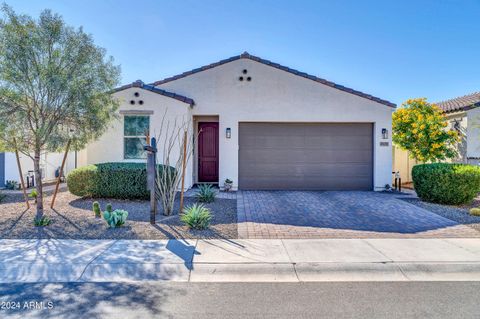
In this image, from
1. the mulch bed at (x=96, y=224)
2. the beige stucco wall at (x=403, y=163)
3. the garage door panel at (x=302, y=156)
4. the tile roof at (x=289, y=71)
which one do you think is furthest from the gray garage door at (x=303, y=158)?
the mulch bed at (x=96, y=224)

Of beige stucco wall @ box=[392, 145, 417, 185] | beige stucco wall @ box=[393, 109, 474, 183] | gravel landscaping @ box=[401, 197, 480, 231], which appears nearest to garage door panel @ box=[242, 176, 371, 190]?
gravel landscaping @ box=[401, 197, 480, 231]

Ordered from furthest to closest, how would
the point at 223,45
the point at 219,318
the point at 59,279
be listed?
the point at 223,45 < the point at 59,279 < the point at 219,318

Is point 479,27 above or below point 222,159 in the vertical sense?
above

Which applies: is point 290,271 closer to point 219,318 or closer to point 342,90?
point 219,318

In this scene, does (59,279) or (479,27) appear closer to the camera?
(59,279)

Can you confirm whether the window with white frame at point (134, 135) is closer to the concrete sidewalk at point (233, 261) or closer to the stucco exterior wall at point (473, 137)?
the concrete sidewalk at point (233, 261)

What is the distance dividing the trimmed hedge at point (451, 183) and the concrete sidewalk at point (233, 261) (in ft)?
12.6

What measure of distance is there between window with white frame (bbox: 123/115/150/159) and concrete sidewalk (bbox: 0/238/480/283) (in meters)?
5.77

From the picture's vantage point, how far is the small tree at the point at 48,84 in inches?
229

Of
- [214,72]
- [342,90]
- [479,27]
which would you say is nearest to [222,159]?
[214,72]

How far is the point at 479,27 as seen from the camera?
10.8m

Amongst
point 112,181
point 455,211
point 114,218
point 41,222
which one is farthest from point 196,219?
point 455,211

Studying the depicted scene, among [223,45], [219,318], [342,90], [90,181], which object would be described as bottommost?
[219,318]

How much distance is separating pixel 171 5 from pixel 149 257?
8.67 metres
